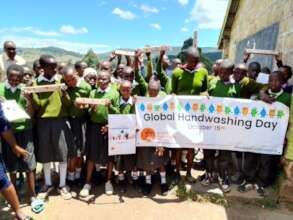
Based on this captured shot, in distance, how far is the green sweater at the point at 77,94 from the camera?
14.3 feet

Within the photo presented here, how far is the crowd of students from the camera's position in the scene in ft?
13.6

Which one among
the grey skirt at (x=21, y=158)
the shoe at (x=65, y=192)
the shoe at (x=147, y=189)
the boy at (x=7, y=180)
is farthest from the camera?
the shoe at (x=147, y=189)

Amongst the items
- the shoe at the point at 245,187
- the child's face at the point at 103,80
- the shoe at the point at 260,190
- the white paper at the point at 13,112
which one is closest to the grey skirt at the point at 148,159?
the child's face at the point at 103,80

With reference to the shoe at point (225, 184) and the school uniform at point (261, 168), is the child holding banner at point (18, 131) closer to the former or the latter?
the shoe at point (225, 184)

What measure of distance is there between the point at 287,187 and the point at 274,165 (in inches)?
19.6

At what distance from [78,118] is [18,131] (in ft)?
2.94

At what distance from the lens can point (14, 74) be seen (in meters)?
3.88

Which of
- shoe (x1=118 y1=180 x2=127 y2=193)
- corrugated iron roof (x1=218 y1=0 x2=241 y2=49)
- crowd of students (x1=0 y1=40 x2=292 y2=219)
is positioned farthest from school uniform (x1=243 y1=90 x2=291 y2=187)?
corrugated iron roof (x1=218 y1=0 x2=241 y2=49)

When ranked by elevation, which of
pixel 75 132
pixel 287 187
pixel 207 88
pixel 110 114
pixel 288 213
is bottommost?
pixel 288 213

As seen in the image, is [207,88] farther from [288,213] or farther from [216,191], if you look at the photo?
[288,213]

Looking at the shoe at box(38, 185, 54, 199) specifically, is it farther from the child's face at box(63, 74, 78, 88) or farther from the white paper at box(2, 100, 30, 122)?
the child's face at box(63, 74, 78, 88)

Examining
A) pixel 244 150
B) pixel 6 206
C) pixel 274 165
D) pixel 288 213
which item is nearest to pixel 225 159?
pixel 244 150

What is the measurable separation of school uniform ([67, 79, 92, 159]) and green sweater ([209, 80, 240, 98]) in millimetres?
1965

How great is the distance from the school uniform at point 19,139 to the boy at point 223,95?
2717 mm
